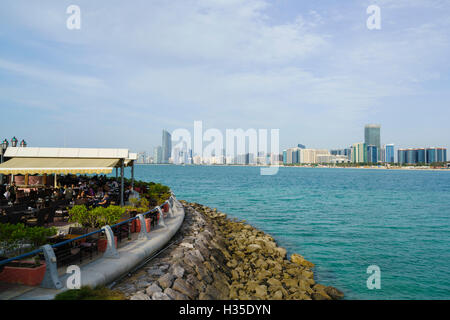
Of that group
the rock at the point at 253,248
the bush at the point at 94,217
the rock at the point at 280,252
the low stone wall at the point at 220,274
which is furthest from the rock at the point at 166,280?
the rock at the point at 280,252

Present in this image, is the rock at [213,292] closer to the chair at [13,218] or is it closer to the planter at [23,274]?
the planter at [23,274]

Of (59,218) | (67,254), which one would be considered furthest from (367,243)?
(67,254)

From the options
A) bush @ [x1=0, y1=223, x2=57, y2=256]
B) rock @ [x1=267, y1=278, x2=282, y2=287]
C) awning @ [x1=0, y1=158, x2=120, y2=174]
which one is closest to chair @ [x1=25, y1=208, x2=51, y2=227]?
awning @ [x1=0, y1=158, x2=120, y2=174]

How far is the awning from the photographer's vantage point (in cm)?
1391

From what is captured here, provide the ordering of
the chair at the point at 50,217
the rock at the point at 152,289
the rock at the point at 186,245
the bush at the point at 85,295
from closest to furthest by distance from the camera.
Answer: the bush at the point at 85,295 < the rock at the point at 152,289 < the chair at the point at 50,217 < the rock at the point at 186,245

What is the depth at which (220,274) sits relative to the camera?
1144 cm

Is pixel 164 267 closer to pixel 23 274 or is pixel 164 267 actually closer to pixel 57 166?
pixel 23 274

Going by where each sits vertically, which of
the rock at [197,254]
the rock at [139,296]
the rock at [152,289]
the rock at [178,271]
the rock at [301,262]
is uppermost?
the rock at [139,296]

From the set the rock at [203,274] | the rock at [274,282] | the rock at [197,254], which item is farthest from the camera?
the rock at [197,254]

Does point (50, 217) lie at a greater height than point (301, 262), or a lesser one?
greater

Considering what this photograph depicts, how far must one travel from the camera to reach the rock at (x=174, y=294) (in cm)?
779

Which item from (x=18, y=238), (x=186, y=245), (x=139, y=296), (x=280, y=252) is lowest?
(x=280, y=252)

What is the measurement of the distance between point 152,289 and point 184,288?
1.13 metres
